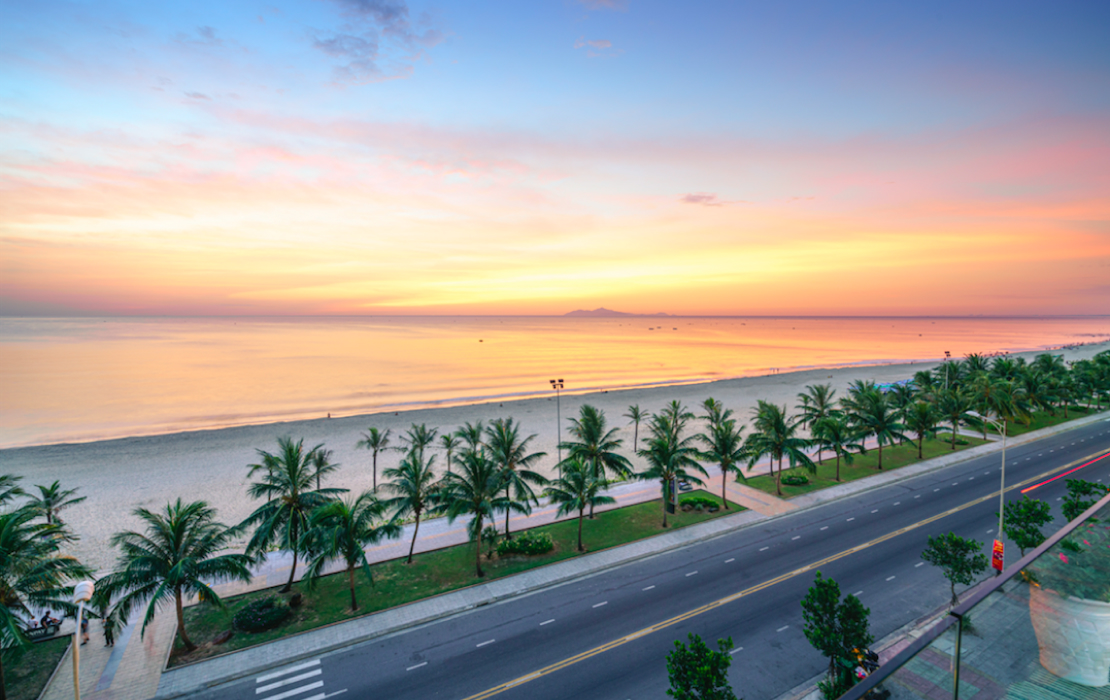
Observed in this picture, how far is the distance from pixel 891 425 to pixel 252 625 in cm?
4950

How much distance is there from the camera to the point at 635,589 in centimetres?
2677

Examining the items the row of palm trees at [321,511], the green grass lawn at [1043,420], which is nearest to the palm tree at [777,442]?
the row of palm trees at [321,511]

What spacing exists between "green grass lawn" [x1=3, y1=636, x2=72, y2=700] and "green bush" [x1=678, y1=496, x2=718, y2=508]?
3527 centimetres

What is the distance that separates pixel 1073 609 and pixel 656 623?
66.4ft

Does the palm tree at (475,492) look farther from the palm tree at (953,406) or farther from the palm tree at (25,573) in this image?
the palm tree at (953,406)

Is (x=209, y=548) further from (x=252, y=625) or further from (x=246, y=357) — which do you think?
(x=246, y=357)

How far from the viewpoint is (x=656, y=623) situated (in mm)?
23500

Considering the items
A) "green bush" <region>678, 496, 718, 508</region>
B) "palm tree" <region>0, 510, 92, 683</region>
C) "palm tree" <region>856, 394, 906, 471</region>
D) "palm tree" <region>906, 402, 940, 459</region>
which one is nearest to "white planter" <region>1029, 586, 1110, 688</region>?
"palm tree" <region>0, 510, 92, 683</region>

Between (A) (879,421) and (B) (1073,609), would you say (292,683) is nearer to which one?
(B) (1073,609)

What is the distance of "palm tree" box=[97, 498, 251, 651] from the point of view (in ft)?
70.2

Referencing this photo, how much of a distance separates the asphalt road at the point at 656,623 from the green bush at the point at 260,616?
361 centimetres

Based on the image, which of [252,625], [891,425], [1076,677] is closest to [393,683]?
[252,625]

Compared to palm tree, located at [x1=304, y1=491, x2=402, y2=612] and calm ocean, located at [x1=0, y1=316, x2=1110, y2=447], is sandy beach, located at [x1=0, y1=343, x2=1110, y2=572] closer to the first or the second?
calm ocean, located at [x1=0, y1=316, x2=1110, y2=447]

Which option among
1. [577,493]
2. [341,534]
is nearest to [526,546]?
[577,493]
